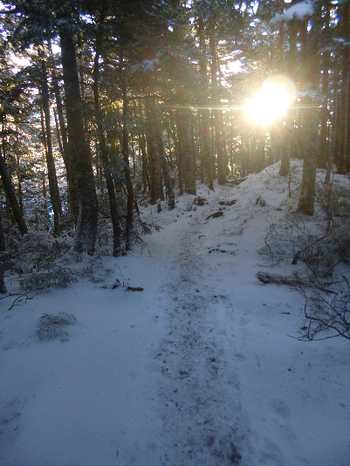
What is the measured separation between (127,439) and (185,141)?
16.4m

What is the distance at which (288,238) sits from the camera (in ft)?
23.2

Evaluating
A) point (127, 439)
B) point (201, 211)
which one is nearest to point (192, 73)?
point (201, 211)

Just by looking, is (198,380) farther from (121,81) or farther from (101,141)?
(121,81)

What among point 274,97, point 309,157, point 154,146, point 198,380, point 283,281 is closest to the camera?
point 198,380

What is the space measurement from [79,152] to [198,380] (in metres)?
7.24

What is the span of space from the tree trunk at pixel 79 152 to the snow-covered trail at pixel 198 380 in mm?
3351

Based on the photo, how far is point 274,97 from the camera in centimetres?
1280

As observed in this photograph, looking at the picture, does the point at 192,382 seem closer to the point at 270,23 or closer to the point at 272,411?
the point at 272,411

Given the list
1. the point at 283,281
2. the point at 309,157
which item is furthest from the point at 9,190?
the point at 309,157

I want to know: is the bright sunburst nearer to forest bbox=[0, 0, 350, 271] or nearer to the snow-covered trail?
forest bbox=[0, 0, 350, 271]

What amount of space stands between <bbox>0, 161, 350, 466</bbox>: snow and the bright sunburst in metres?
8.75

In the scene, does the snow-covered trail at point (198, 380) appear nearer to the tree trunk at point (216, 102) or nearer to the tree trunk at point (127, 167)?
the tree trunk at point (127, 167)

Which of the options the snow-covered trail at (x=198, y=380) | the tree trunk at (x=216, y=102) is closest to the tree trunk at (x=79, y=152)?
the snow-covered trail at (x=198, y=380)

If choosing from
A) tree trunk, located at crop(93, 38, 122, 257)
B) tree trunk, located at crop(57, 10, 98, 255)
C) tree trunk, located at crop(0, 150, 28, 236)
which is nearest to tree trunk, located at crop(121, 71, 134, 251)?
tree trunk, located at crop(93, 38, 122, 257)
